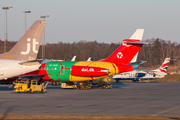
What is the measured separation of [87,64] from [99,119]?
2960 cm

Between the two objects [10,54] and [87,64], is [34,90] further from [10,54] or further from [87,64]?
[87,64]

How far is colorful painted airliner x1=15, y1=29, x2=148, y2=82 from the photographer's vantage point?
46.6 metres

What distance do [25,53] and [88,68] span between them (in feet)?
37.2

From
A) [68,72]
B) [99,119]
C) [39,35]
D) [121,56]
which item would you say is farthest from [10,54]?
[99,119]

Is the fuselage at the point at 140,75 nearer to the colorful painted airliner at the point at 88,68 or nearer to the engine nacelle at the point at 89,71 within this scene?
the colorful painted airliner at the point at 88,68

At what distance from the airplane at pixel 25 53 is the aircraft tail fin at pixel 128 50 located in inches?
569

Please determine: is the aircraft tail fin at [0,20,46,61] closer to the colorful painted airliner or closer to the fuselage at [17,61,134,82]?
the colorful painted airliner

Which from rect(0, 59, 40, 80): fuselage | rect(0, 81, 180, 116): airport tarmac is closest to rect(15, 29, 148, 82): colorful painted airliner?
rect(0, 59, 40, 80): fuselage

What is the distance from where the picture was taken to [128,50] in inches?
1907

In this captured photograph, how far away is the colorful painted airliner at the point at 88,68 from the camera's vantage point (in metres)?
46.6

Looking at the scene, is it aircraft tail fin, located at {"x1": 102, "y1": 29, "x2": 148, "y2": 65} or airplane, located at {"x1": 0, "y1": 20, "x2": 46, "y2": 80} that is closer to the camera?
airplane, located at {"x1": 0, "y1": 20, "x2": 46, "y2": 80}

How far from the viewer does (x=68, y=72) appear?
4719 centimetres

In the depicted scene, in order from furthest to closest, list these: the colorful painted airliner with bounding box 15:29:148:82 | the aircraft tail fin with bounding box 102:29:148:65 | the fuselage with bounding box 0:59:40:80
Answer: the aircraft tail fin with bounding box 102:29:148:65 → the colorful painted airliner with bounding box 15:29:148:82 → the fuselage with bounding box 0:59:40:80

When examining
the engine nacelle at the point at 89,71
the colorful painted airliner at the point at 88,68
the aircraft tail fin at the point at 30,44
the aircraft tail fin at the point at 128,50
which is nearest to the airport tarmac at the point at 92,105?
the aircraft tail fin at the point at 30,44
